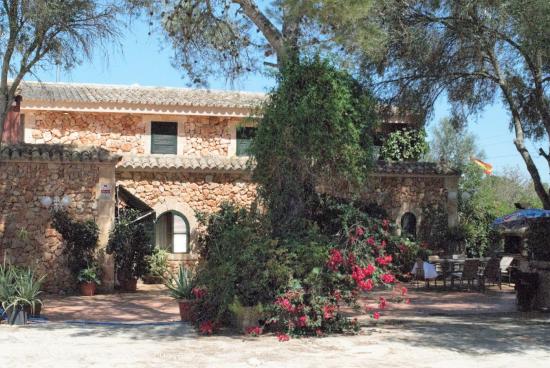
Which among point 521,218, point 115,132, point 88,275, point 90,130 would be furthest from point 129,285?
point 521,218

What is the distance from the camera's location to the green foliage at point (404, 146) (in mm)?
22719

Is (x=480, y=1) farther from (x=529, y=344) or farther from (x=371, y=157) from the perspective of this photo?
(x=529, y=344)

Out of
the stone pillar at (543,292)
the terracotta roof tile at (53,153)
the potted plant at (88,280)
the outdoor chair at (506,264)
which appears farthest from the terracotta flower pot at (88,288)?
the outdoor chair at (506,264)

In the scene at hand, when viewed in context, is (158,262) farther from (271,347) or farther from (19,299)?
(271,347)

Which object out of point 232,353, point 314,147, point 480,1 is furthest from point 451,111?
point 232,353

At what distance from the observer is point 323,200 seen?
35.5ft

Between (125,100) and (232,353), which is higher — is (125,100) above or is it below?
above

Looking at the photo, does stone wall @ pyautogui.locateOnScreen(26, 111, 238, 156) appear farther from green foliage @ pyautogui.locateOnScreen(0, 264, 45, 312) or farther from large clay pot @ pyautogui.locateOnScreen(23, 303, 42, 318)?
green foliage @ pyautogui.locateOnScreen(0, 264, 45, 312)

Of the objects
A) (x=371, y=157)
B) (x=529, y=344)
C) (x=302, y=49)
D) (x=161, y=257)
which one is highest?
(x=302, y=49)

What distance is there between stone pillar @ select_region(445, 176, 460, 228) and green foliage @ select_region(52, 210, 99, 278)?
1089 centimetres

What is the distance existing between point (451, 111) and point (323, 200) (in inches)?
327

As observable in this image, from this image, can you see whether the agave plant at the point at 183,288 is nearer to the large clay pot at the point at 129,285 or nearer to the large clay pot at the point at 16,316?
the large clay pot at the point at 16,316

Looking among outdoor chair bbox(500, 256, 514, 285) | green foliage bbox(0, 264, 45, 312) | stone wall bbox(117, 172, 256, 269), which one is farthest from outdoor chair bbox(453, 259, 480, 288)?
green foliage bbox(0, 264, 45, 312)

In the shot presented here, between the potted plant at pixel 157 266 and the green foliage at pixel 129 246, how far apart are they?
3.64 feet
